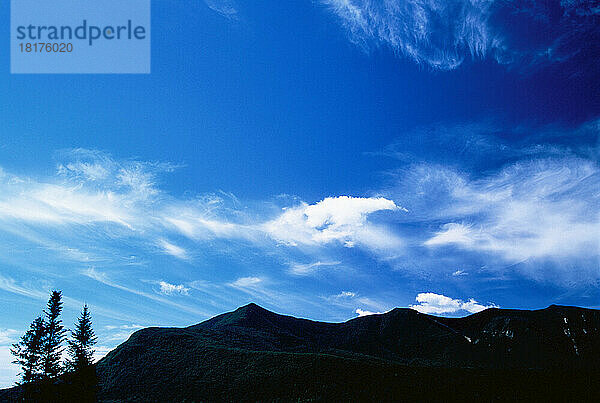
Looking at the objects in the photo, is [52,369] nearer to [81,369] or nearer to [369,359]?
[81,369]

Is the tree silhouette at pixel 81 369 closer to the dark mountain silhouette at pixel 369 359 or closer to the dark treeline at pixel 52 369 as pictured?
the dark treeline at pixel 52 369

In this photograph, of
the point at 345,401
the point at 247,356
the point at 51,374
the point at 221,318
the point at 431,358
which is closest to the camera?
the point at 51,374

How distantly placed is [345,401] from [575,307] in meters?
122

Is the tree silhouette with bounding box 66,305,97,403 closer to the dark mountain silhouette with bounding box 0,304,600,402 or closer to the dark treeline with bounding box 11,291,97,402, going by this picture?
the dark treeline with bounding box 11,291,97,402

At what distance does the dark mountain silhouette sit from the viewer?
228 ft

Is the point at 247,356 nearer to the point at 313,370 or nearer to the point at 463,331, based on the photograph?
the point at 313,370

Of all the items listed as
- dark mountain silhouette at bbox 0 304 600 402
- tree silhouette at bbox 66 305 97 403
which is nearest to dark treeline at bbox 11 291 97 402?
tree silhouette at bbox 66 305 97 403

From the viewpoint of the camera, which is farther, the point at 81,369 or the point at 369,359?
the point at 369,359

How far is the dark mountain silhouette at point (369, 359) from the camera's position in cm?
6956

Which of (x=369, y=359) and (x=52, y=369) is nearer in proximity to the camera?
(x=52, y=369)

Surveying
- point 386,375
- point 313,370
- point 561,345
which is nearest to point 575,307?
point 561,345

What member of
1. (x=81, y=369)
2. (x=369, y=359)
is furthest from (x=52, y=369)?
(x=369, y=359)

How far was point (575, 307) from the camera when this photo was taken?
14075cm

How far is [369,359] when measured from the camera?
300ft
